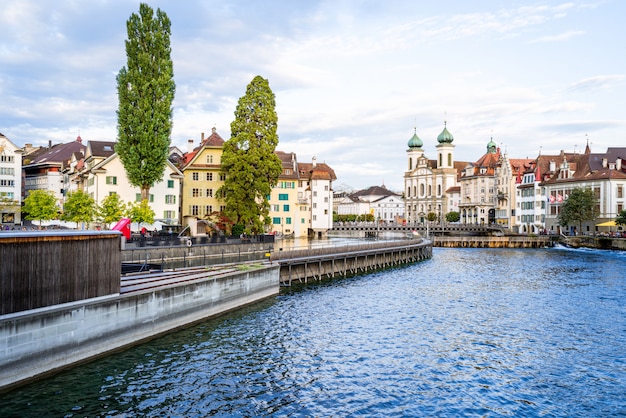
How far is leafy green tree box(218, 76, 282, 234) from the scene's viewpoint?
222 ft

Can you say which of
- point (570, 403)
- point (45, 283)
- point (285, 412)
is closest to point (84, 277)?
point (45, 283)

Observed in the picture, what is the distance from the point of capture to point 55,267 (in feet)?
69.5

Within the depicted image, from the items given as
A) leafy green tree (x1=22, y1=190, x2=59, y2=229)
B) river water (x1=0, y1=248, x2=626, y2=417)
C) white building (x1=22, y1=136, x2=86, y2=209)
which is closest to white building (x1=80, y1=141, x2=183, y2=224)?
leafy green tree (x1=22, y1=190, x2=59, y2=229)

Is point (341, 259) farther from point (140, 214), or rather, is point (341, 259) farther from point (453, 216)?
point (453, 216)

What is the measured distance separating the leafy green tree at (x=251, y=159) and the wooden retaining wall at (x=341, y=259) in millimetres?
14162

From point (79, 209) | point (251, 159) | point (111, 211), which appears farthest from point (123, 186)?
point (251, 159)

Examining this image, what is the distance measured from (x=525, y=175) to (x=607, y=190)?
29.5 m

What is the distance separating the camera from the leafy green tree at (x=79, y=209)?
58.4m

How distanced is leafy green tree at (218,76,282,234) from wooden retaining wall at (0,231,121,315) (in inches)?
1695

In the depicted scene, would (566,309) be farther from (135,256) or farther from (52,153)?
(52,153)

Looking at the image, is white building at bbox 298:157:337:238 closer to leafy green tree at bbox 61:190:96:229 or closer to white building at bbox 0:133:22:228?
white building at bbox 0:133:22:228

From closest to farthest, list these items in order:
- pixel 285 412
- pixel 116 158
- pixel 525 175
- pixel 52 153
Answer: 1. pixel 285 412
2. pixel 116 158
3. pixel 52 153
4. pixel 525 175

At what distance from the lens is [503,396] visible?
19.9m

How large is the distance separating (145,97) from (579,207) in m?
80.8
